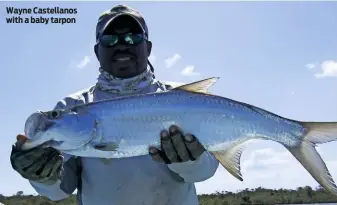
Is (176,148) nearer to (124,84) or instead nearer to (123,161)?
(123,161)

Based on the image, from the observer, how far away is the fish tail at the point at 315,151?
395cm

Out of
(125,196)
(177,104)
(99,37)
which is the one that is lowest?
(125,196)

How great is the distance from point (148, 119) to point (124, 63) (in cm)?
116

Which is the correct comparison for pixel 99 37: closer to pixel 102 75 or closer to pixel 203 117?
pixel 102 75

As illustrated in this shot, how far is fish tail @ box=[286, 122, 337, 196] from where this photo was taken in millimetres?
3945

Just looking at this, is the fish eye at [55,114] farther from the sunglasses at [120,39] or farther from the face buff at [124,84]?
the sunglasses at [120,39]

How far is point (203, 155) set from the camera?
14.4 ft

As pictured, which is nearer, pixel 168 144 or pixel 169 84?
pixel 168 144

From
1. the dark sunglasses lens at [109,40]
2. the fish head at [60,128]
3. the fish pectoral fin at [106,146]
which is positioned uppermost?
the dark sunglasses lens at [109,40]

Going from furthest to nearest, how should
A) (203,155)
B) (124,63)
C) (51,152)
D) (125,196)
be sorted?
(124,63)
(125,196)
(203,155)
(51,152)

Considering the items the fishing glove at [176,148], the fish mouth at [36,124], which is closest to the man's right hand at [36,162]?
the fish mouth at [36,124]

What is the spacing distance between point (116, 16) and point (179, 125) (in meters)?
1.62

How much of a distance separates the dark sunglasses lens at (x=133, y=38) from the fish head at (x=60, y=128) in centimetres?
131

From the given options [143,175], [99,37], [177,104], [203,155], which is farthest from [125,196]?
[99,37]
